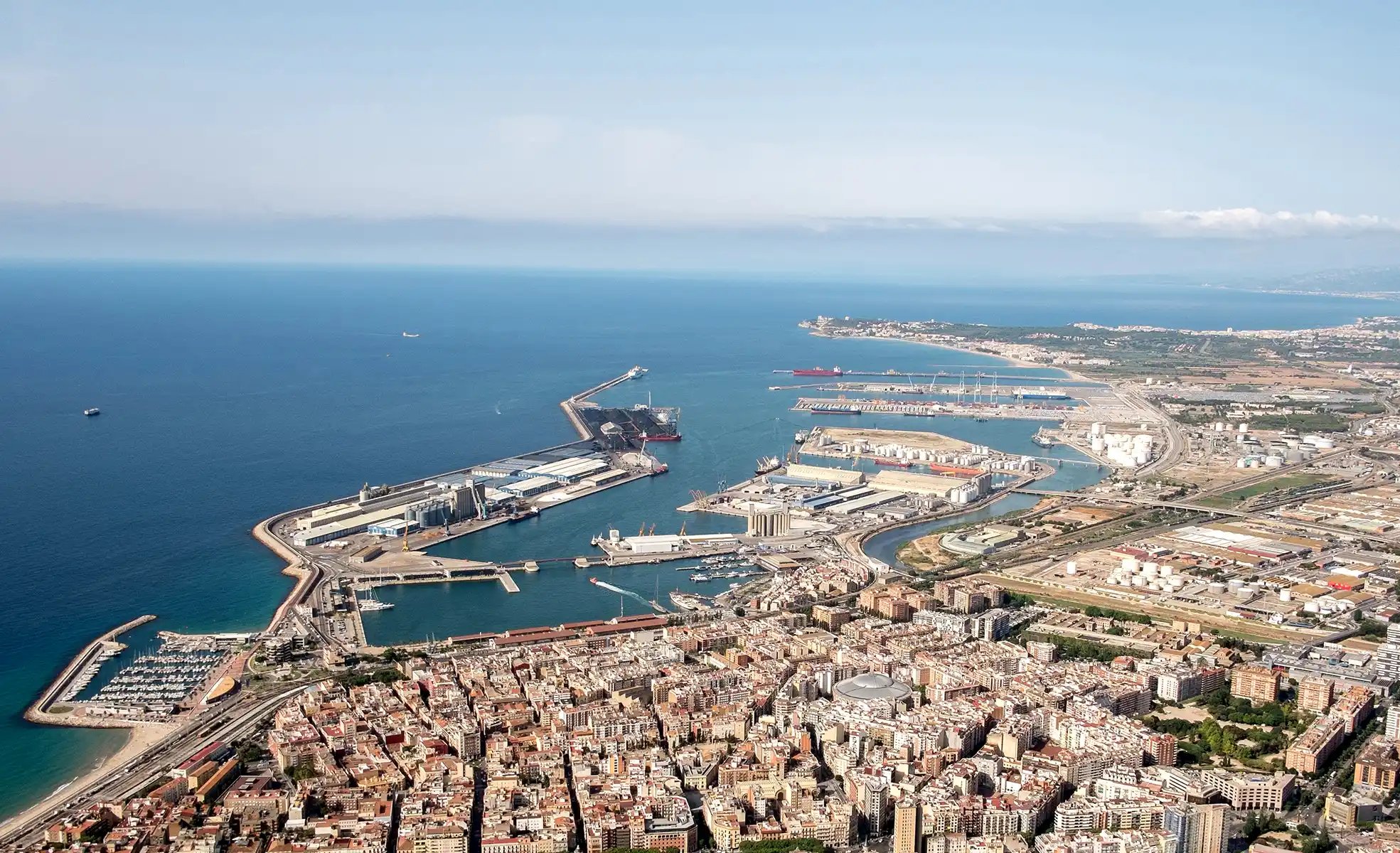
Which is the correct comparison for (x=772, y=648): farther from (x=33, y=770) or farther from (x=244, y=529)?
(x=244, y=529)

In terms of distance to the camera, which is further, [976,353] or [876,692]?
[976,353]

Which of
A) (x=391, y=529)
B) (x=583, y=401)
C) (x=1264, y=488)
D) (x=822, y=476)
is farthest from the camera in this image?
(x=583, y=401)

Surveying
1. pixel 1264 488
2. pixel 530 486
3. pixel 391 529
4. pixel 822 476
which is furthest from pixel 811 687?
pixel 1264 488

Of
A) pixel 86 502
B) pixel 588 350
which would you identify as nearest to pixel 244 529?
pixel 86 502

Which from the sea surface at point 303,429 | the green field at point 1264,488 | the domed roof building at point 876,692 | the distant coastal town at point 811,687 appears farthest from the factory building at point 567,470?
the green field at point 1264,488

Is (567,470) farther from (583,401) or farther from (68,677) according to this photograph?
(68,677)

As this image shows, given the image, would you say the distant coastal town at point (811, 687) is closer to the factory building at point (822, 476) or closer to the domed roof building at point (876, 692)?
the domed roof building at point (876, 692)

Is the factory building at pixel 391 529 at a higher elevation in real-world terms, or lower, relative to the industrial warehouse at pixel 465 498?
lower
